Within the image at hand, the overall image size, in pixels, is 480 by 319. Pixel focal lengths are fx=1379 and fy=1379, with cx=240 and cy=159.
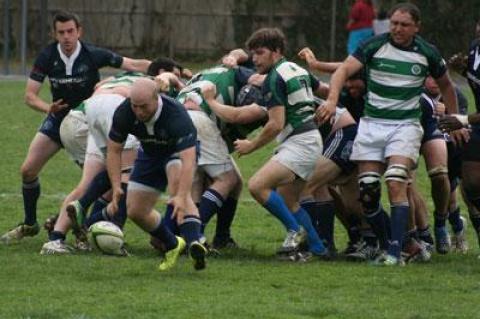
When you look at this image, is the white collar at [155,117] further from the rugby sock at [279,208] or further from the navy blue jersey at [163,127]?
the rugby sock at [279,208]

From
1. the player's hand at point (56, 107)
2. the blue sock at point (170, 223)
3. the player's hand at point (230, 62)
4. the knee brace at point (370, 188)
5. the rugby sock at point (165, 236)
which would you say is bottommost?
the blue sock at point (170, 223)

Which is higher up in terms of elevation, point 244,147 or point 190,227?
point 244,147

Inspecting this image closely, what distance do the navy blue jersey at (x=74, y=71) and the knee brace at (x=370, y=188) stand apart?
8.15 ft

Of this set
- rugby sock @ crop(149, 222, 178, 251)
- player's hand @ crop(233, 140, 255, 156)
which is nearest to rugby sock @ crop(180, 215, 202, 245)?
rugby sock @ crop(149, 222, 178, 251)

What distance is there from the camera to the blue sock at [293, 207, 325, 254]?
10.2 metres

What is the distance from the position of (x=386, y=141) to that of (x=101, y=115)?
85.6 inches

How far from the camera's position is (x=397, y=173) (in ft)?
32.0

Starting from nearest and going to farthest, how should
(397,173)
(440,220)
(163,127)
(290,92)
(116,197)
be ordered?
(116,197) < (163,127) < (397,173) < (290,92) < (440,220)

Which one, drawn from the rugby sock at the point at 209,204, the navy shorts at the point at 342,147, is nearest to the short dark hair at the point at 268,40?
the navy shorts at the point at 342,147

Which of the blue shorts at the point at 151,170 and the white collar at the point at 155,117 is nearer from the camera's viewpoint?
the white collar at the point at 155,117

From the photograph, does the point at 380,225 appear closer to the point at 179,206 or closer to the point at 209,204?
the point at 209,204

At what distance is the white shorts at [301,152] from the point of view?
32.9 feet

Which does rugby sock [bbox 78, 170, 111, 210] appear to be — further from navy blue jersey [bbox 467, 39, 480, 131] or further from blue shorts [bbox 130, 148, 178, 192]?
navy blue jersey [bbox 467, 39, 480, 131]

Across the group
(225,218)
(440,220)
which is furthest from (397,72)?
(225,218)
